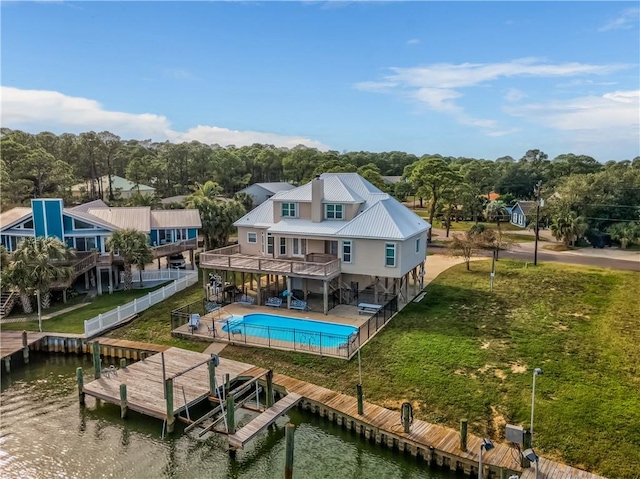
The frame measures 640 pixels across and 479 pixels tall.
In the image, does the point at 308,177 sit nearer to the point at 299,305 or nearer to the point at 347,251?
the point at 347,251

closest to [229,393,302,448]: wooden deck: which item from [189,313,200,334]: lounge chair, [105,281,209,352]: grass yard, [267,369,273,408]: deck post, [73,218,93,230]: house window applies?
[267,369,273,408]: deck post

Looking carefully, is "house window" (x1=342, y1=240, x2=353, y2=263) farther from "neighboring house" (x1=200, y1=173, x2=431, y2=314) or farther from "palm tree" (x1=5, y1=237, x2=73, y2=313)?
"palm tree" (x1=5, y1=237, x2=73, y2=313)

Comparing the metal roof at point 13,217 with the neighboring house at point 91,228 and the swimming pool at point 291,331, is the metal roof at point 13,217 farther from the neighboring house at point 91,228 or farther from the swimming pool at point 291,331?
the swimming pool at point 291,331

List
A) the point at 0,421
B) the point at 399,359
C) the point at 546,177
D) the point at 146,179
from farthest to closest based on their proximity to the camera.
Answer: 1. the point at 546,177
2. the point at 146,179
3. the point at 399,359
4. the point at 0,421

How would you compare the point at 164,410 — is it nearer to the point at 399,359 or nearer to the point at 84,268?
the point at 399,359

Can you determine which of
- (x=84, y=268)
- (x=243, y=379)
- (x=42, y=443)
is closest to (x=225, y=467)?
(x=243, y=379)

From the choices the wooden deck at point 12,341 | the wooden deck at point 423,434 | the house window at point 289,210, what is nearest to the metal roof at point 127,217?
the wooden deck at point 12,341
